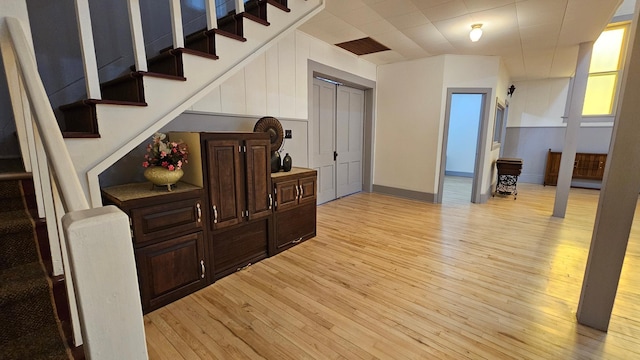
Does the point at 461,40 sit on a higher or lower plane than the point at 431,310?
higher

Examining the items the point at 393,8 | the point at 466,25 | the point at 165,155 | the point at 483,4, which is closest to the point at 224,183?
the point at 165,155

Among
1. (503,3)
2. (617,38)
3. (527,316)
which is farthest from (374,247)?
(617,38)

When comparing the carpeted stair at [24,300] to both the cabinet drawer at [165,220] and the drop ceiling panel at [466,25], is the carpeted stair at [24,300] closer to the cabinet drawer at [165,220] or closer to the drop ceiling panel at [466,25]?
the cabinet drawer at [165,220]

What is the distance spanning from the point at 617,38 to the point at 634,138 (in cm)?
669

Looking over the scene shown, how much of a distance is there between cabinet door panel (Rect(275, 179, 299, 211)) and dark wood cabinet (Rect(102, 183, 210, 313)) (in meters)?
0.87

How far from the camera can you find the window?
19.0 ft

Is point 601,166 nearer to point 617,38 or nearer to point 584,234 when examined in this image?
point 617,38

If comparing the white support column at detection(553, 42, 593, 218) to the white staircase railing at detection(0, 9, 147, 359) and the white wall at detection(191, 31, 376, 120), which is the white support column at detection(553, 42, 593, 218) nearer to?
the white wall at detection(191, 31, 376, 120)

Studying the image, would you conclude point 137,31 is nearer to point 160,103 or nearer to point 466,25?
point 160,103

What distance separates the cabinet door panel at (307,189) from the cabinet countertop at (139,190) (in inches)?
49.4

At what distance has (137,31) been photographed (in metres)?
1.72

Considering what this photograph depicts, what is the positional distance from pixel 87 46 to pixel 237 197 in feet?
4.87

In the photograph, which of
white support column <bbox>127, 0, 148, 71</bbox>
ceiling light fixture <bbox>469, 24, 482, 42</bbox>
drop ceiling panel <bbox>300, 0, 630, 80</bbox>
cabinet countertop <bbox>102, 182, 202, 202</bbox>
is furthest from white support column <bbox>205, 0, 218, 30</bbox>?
ceiling light fixture <bbox>469, 24, 482, 42</bbox>

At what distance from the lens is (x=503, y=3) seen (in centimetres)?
293
